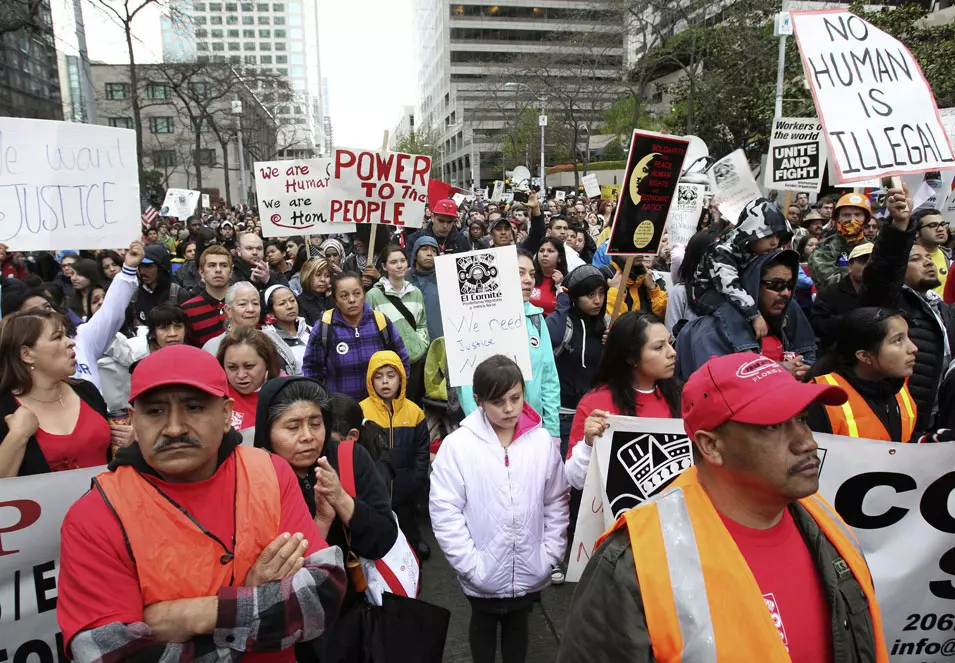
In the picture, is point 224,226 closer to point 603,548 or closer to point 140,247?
point 140,247

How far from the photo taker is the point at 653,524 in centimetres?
162

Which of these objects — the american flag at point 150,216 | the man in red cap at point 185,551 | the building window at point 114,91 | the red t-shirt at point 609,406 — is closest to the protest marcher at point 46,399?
the man in red cap at point 185,551

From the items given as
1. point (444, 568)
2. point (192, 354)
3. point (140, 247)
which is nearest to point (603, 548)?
point (192, 354)

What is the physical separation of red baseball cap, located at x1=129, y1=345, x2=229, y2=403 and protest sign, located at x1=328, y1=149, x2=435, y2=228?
5093mm

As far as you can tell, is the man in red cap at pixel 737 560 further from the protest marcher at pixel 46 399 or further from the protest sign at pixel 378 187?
the protest sign at pixel 378 187

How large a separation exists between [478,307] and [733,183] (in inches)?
132

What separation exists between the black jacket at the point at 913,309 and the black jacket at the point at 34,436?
164 inches

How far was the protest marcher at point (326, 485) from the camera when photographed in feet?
7.85

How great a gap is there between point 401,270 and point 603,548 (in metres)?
4.33

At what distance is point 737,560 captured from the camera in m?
1.58

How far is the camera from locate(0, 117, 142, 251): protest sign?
4082 mm

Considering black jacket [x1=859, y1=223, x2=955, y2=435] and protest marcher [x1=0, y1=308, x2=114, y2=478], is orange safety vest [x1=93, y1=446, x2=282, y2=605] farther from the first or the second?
black jacket [x1=859, y1=223, x2=955, y2=435]

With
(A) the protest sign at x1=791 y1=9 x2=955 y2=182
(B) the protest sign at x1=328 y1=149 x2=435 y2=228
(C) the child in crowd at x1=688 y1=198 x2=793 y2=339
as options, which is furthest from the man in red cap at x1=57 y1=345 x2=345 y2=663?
(B) the protest sign at x1=328 y1=149 x2=435 y2=228

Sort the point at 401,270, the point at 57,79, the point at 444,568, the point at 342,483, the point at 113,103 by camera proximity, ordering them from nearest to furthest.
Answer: the point at 342,483 → the point at 444,568 → the point at 401,270 → the point at 57,79 → the point at 113,103
